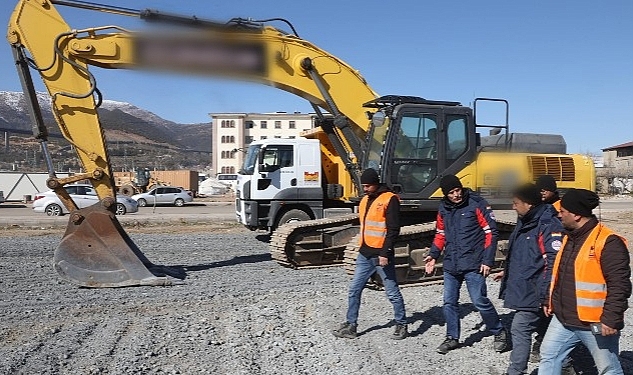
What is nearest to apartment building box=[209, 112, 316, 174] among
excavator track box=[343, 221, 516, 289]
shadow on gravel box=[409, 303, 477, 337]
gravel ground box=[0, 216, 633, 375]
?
excavator track box=[343, 221, 516, 289]

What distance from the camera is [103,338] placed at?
20.7 feet

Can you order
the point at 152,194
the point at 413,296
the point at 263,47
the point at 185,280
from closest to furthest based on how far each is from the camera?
the point at 413,296 < the point at 185,280 < the point at 263,47 < the point at 152,194

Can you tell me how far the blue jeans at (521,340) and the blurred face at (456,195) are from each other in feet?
4.50

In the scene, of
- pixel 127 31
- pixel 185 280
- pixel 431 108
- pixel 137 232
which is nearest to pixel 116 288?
pixel 185 280

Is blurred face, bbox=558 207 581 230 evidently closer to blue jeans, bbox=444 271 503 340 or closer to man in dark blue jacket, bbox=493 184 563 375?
man in dark blue jacket, bbox=493 184 563 375

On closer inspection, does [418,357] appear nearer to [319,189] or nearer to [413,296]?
[413,296]

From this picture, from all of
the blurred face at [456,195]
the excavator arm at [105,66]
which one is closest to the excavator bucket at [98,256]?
the excavator arm at [105,66]

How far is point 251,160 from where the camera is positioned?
14.5 metres

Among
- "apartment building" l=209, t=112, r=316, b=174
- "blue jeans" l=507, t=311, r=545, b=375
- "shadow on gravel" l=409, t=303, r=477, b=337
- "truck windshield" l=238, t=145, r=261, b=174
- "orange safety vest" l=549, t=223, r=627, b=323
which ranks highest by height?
"apartment building" l=209, t=112, r=316, b=174

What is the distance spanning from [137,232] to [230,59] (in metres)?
9.76

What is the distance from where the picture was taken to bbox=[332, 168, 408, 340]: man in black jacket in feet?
21.4

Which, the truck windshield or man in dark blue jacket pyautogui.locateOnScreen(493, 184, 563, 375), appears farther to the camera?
the truck windshield

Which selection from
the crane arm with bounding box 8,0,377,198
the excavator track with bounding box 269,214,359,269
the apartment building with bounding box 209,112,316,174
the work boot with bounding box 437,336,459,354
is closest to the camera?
the work boot with bounding box 437,336,459,354

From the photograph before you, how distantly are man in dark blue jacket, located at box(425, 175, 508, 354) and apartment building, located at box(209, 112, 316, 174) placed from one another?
256ft
